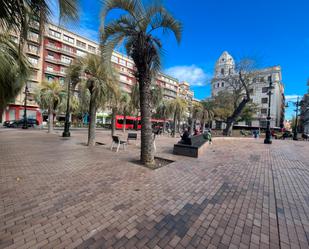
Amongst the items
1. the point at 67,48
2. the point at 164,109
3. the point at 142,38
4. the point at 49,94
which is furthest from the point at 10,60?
the point at 67,48

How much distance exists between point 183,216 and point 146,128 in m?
3.68

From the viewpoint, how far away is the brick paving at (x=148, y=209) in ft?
7.33

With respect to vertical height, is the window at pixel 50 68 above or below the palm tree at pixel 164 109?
above

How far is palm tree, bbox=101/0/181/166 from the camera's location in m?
5.37

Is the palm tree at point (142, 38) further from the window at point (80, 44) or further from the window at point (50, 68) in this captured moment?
the window at point (80, 44)

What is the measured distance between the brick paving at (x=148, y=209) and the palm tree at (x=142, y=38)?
204cm

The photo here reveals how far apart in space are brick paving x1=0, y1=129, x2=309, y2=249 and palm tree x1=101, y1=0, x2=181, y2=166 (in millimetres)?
2043

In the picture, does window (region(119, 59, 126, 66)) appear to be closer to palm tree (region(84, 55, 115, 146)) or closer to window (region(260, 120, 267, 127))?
palm tree (region(84, 55, 115, 146))

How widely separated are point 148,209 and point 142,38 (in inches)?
218

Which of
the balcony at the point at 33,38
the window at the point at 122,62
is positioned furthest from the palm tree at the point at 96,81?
the window at the point at 122,62

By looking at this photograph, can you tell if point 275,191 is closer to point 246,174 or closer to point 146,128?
point 246,174

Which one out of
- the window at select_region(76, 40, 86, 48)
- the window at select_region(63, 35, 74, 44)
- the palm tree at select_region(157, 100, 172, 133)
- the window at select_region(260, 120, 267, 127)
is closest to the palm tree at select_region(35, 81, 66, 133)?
the palm tree at select_region(157, 100, 172, 133)

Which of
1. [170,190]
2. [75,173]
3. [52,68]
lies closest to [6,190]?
[75,173]

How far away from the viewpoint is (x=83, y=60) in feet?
30.1
